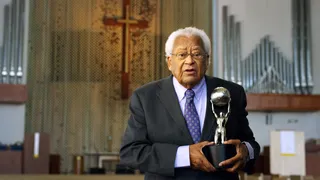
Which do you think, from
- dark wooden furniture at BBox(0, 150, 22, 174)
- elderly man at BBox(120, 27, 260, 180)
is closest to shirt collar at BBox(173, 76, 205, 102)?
elderly man at BBox(120, 27, 260, 180)

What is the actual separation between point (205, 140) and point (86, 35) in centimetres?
803

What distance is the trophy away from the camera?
5.48 ft

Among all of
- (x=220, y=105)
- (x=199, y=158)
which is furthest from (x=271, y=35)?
(x=199, y=158)

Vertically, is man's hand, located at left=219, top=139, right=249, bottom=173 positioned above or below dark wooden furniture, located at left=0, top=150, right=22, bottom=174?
above

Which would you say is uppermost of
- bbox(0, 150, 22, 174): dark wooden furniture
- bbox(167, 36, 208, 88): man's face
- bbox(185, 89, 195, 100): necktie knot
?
bbox(167, 36, 208, 88): man's face

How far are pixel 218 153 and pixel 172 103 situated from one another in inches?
11.9

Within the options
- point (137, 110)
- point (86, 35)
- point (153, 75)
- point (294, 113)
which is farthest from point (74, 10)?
point (137, 110)

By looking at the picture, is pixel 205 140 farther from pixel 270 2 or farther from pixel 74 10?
pixel 74 10

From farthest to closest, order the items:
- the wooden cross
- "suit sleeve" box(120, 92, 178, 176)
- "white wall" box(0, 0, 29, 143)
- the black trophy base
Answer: the wooden cross
"white wall" box(0, 0, 29, 143)
"suit sleeve" box(120, 92, 178, 176)
the black trophy base

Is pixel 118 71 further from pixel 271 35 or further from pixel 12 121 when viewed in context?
pixel 271 35

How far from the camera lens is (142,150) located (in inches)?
72.3

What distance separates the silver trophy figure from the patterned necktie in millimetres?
94

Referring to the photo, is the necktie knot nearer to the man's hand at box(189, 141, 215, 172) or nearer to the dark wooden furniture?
the man's hand at box(189, 141, 215, 172)

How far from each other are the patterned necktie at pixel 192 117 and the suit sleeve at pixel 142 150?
91mm
